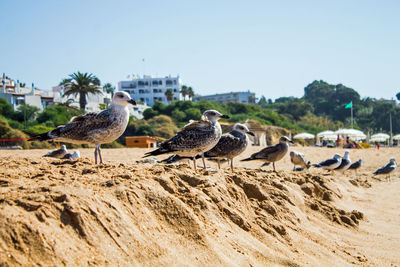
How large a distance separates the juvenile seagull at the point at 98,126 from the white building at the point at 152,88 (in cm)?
9432

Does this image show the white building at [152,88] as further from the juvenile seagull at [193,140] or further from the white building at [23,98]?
the juvenile seagull at [193,140]

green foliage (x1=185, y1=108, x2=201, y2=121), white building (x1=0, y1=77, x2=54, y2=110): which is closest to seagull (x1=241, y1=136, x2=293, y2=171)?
green foliage (x1=185, y1=108, x2=201, y2=121)

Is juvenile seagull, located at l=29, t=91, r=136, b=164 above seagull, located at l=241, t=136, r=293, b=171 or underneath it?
above

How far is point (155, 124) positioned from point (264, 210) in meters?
41.5

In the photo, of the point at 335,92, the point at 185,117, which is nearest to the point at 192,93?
the point at 185,117

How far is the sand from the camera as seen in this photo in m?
2.69

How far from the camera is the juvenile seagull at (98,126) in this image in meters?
5.89

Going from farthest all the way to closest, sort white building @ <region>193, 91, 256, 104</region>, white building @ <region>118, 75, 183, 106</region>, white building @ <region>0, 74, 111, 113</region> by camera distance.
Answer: white building @ <region>193, 91, 256, 104</region> < white building @ <region>118, 75, 183, 106</region> < white building @ <region>0, 74, 111, 113</region>

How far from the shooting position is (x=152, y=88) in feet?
333

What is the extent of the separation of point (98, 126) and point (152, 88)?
96868 millimetres

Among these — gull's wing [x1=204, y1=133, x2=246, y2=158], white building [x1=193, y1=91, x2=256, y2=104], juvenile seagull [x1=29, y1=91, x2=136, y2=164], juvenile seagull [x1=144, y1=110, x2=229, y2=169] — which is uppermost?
juvenile seagull [x1=29, y1=91, x2=136, y2=164]

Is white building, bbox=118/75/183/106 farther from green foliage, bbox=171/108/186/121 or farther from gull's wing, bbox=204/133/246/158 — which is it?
gull's wing, bbox=204/133/246/158

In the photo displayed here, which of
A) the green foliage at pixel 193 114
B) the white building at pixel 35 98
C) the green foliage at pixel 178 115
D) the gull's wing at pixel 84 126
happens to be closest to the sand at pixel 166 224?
the gull's wing at pixel 84 126

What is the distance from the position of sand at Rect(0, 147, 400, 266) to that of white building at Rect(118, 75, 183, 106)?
95380 mm
